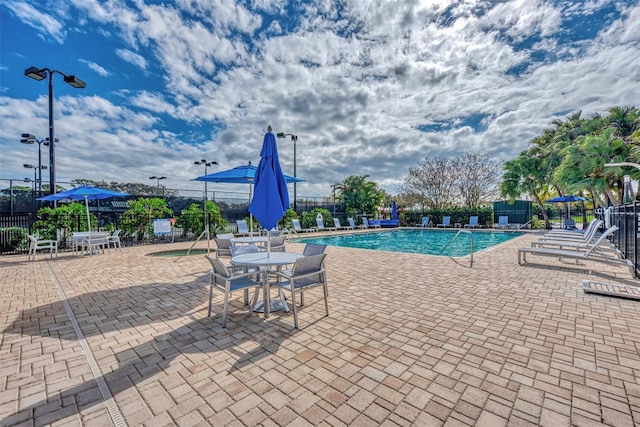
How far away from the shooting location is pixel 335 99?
1296 cm

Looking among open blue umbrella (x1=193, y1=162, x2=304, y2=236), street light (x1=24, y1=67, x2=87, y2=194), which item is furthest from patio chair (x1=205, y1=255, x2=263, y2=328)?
street light (x1=24, y1=67, x2=87, y2=194)

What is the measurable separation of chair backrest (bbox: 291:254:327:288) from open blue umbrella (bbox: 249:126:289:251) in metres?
0.79

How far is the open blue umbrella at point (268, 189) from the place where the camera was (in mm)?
3879

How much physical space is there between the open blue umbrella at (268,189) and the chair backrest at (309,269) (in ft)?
2.60

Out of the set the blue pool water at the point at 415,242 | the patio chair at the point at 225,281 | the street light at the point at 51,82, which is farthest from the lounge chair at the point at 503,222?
the street light at the point at 51,82

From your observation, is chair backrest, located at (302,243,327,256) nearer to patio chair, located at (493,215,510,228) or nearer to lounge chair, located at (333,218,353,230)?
lounge chair, located at (333,218,353,230)

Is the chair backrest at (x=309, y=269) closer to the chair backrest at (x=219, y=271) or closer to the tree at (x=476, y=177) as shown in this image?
the chair backrest at (x=219, y=271)

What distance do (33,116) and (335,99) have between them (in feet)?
41.7

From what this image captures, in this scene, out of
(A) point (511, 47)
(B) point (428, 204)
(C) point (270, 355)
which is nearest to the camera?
(C) point (270, 355)

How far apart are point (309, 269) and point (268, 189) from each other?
1240 mm

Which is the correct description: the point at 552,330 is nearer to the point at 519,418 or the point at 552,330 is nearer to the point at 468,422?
the point at 519,418

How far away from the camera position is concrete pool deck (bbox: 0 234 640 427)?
1.83 metres

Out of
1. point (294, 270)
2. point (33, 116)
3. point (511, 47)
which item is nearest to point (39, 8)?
point (33, 116)

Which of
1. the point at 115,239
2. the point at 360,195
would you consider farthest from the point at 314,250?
the point at 360,195
